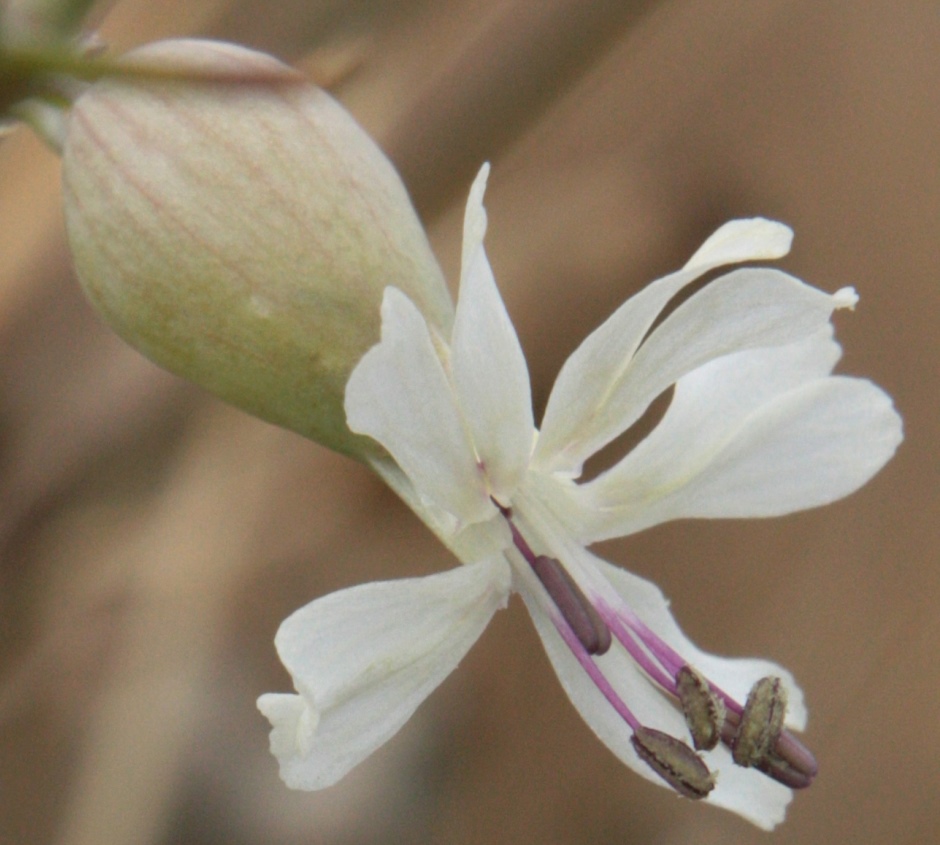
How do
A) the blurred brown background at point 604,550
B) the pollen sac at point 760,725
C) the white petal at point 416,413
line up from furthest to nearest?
the blurred brown background at point 604,550 < the pollen sac at point 760,725 < the white petal at point 416,413

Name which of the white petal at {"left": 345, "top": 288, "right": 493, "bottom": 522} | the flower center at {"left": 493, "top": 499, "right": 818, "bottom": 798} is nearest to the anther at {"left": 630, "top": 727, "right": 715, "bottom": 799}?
the flower center at {"left": 493, "top": 499, "right": 818, "bottom": 798}

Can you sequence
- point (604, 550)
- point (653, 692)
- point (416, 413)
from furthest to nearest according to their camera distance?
point (604, 550) → point (653, 692) → point (416, 413)

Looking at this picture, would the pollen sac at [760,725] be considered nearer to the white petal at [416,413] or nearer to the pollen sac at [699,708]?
the pollen sac at [699,708]

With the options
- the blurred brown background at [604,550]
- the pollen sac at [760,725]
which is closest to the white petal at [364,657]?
the pollen sac at [760,725]

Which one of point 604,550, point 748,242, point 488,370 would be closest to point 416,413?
point 488,370

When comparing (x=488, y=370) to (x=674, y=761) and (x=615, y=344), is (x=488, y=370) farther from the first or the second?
(x=674, y=761)

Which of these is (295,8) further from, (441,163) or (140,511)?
(140,511)

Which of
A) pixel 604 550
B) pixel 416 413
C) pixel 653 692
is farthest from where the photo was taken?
pixel 604 550

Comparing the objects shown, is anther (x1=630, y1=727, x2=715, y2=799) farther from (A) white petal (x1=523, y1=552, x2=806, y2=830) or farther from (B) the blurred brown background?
Result: (B) the blurred brown background
